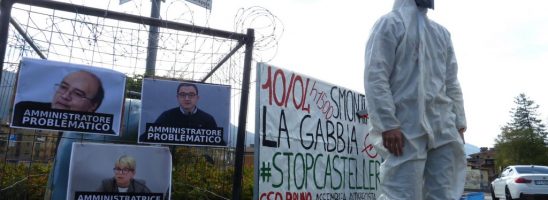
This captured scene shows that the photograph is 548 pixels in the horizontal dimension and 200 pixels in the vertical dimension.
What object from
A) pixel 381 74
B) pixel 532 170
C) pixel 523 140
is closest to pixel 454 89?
pixel 381 74

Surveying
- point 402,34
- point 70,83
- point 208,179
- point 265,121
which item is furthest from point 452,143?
point 70,83

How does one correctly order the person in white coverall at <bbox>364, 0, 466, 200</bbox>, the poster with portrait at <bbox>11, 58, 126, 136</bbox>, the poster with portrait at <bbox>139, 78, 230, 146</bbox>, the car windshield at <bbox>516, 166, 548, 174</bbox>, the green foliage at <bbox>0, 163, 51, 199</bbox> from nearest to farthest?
the person in white coverall at <bbox>364, 0, 466, 200</bbox> < the poster with portrait at <bbox>11, 58, 126, 136</bbox> < the poster with portrait at <bbox>139, 78, 230, 146</bbox> < the green foliage at <bbox>0, 163, 51, 199</bbox> < the car windshield at <bbox>516, 166, 548, 174</bbox>

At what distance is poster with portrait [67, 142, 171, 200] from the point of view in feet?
10.6

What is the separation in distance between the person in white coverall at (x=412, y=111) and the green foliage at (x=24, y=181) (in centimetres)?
270

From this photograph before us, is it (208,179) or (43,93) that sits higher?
(43,93)

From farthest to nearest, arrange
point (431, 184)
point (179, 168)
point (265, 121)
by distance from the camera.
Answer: point (179, 168), point (265, 121), point (431, 184)

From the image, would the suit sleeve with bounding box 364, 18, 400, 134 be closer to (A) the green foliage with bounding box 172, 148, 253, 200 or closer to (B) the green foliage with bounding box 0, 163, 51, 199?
(A) the green foliage with bounding box 172, 148, 253, 200

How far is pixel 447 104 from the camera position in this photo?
10.4 ft

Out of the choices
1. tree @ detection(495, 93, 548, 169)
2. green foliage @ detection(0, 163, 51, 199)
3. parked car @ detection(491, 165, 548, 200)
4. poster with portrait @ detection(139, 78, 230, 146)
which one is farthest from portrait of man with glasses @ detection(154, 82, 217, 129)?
tree @ detection(495, 93, 548, 169)

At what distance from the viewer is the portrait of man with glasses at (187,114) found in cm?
355

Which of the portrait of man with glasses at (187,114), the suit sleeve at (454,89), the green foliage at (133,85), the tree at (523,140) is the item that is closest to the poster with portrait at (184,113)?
the portrait of man with glasses at (187,114)

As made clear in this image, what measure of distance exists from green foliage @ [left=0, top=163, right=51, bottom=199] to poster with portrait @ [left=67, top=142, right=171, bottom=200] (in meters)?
0.75

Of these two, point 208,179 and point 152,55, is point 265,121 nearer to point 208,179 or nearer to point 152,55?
point 208,179

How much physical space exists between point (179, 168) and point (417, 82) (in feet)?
8.09
